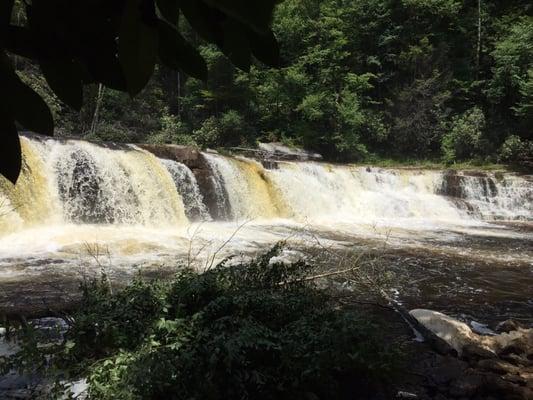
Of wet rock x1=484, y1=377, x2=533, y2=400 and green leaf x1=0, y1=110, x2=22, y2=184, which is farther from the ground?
green leaf x1=0, y1=110, x2=22, y2=184

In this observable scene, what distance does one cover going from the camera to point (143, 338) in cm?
320

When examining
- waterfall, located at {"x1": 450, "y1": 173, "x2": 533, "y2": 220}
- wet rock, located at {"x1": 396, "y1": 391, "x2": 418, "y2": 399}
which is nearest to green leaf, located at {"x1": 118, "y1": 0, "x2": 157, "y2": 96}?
wet rock, located at {"x1": 396, "y1": 391, "x2": 418, "y2": 399}

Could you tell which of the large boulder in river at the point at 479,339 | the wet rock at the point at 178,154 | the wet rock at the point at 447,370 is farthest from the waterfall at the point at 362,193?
the wet rock at the point at 447,370

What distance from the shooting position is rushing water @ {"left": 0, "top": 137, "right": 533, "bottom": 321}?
6.79 meters

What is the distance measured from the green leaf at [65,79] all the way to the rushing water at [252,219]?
362 centimetres

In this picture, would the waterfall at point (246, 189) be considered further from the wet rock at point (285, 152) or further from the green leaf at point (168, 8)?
the green leaf at point (168, 8)

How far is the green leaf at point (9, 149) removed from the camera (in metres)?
0.55

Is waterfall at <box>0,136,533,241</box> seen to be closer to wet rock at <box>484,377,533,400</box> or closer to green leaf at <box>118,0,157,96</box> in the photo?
wet rock at <box>484,377,533,400</box>

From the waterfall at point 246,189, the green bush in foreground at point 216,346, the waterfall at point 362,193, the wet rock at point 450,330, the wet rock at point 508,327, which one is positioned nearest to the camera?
the green bush in foreground at point 216,346

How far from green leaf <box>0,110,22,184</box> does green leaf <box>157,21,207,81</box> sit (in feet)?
0.75

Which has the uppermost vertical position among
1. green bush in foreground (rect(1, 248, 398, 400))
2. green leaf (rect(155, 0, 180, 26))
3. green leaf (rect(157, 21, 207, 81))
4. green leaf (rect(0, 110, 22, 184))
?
green leaf (rect(155, 0, 180, 26))

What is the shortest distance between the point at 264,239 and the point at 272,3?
9.81 meters

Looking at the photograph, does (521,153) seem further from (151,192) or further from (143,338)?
(143,338)

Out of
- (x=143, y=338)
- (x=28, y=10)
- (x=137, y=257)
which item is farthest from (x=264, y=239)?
(x=28, y=10)
